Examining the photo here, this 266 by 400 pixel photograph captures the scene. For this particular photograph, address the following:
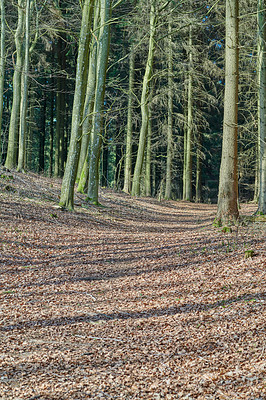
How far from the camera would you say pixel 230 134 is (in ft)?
29.1

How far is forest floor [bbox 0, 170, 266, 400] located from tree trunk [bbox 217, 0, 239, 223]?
52cm

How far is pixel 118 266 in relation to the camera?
7309 mm

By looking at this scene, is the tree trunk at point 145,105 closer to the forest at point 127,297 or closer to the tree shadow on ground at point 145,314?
the forest at point 127,297

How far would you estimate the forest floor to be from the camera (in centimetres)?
317

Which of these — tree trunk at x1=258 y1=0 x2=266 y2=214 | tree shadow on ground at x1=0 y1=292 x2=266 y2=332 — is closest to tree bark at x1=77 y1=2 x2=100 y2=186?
tree trunk at x1=258 y1=0 x2=266 y2=214

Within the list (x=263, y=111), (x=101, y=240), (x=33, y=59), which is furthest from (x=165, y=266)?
(x=33, y=59)

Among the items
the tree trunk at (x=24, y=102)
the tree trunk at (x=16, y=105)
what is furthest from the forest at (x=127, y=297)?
the tree trunk at (x=16, y=105)

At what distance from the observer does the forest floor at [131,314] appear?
3.17 meters

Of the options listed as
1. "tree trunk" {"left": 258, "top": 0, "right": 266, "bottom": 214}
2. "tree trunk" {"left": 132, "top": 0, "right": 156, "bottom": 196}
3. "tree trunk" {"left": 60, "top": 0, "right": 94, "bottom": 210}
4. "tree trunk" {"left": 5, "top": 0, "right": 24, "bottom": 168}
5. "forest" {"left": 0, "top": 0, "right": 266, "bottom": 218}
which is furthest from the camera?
"tree trunk" {"left": 132, "top": 0, "right": 156, "bottom": 196}

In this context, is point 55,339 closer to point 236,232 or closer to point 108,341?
point 108,341

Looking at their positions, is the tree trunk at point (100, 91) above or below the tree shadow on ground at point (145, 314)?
above

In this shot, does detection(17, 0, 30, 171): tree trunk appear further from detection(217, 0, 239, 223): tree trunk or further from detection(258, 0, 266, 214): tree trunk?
detection(217, 0, 239, 223): tree trunk

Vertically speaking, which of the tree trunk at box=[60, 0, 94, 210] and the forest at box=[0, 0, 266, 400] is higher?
the tree trunk at box=[60, 0, 94, 210]

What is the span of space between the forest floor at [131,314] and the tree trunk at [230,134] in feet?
1.69
